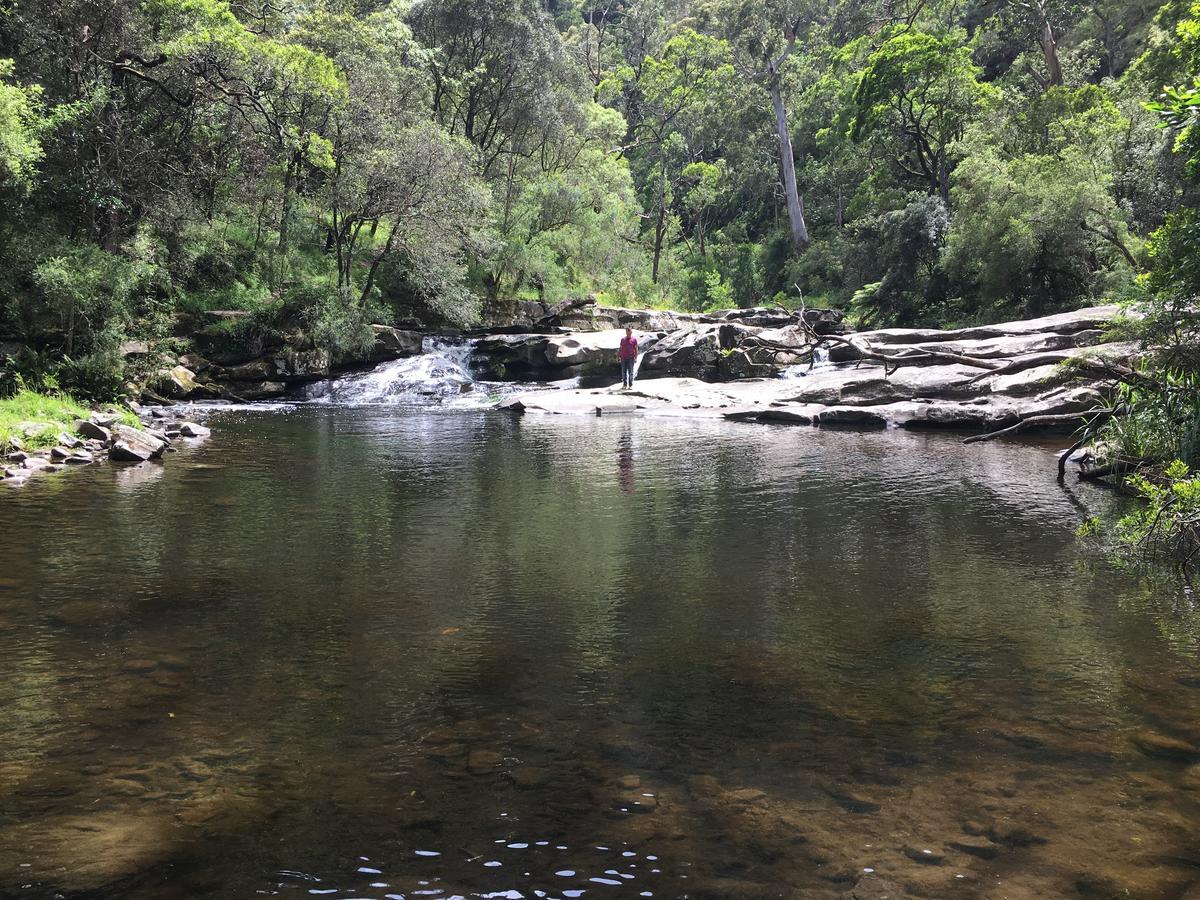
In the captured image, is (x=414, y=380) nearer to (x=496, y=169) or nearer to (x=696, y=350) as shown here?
(x=696, y=350)

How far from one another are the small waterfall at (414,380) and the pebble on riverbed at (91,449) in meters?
10.5

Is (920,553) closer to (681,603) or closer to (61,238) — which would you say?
(681,603)

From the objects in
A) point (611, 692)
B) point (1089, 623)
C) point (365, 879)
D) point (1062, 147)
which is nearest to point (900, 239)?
point (1062, 147)

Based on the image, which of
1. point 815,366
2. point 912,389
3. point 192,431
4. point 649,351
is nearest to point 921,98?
point 815,366

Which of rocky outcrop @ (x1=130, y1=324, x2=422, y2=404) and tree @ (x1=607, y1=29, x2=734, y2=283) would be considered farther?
tree @ (x1=607, y1=29, x2=734, y2=283)

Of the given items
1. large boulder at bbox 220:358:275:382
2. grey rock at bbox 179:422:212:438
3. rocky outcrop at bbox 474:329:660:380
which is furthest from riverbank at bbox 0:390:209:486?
rocky outcrop at bbox 474:329:660:380

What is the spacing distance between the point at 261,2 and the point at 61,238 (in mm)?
21355

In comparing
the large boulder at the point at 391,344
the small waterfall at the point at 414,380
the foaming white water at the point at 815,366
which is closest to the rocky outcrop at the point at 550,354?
the small waterfall at the point at 414,380

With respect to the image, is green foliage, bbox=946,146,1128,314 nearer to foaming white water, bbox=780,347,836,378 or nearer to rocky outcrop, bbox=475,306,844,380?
rocky outcrop, bbox=475,306,844,380

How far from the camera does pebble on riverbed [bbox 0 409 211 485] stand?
13.9 metres

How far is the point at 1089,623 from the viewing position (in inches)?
278

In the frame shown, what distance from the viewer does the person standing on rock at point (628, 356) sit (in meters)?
27.0

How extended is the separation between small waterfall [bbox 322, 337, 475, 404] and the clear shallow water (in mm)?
17205

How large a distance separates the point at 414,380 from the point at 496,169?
1784 centimetres
